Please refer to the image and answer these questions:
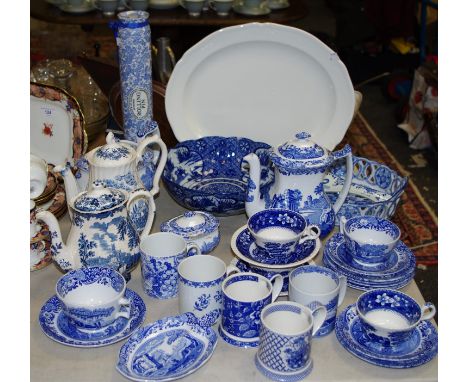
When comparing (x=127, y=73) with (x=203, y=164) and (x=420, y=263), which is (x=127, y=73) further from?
(x=420, y=263)

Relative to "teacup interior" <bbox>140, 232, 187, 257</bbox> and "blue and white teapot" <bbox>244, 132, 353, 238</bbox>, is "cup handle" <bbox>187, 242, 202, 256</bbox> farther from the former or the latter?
"blue and white teapot" <bbox>244, 132, 353, 238</bbox>

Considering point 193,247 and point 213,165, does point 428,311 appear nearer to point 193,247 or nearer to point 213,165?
point 193,247

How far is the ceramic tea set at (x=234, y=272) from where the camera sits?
1068 millimetres

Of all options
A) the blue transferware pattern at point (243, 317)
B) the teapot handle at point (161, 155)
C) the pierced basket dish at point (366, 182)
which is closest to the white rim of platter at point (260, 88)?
the pierced basket dish at point (366, 182)

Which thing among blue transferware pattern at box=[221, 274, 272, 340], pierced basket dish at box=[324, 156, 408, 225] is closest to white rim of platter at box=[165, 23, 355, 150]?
pierced basket dish at box=[324, 156, 408, 225]

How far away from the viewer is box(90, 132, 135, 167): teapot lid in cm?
130

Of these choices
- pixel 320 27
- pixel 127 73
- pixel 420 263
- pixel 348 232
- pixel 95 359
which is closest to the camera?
pixel 95 359

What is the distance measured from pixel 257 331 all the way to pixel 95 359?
0.26 metres

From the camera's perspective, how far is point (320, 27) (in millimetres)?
5148

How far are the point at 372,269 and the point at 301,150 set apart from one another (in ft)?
0.83

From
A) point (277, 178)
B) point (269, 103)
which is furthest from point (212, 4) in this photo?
point (277, 178)

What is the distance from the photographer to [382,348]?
108 cm

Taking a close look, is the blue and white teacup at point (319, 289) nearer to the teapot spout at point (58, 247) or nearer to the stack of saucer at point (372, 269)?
the stack of saucer at point (372, 269)

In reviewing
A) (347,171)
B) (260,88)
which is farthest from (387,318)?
(260,88)
